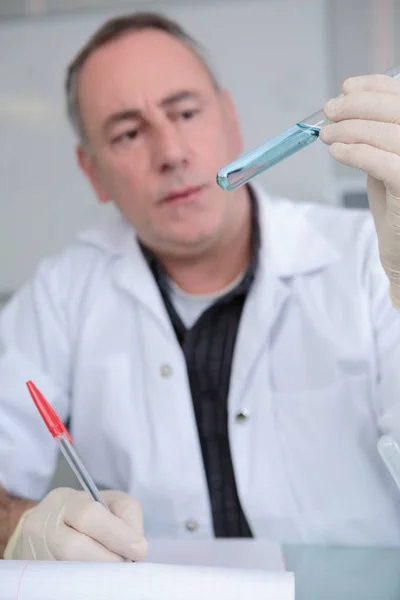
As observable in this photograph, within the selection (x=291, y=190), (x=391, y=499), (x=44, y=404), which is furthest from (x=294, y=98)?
(x=44, y=404)

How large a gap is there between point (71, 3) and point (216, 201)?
0.76 meters

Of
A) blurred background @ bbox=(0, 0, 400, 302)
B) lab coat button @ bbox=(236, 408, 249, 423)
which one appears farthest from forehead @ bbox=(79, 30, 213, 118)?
lab coat button @ bbox=(236, 408, 249, 423)

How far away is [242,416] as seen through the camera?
3.01 ft

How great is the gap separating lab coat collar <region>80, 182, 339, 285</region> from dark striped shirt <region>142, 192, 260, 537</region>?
0.09 ft

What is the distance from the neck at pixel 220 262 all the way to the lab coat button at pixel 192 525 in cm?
35

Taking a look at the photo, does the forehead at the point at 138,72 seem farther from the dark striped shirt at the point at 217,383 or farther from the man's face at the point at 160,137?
the dark striped shirt at the point at 217,383

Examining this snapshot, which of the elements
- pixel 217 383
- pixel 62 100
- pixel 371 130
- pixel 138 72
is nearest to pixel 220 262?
pixel 217 383

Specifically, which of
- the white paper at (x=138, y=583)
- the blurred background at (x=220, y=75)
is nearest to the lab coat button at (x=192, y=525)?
the white paper at (x=138, y=583)

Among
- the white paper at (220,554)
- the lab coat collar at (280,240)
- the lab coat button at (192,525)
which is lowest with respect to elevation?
the lab coat button at (192,525)

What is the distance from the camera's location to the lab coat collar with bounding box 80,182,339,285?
0.99 m

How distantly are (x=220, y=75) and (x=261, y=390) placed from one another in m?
0.72

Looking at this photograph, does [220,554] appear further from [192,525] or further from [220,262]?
[220,262]

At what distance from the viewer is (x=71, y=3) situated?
1.45 meters

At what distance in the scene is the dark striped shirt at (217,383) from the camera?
0.93 m
